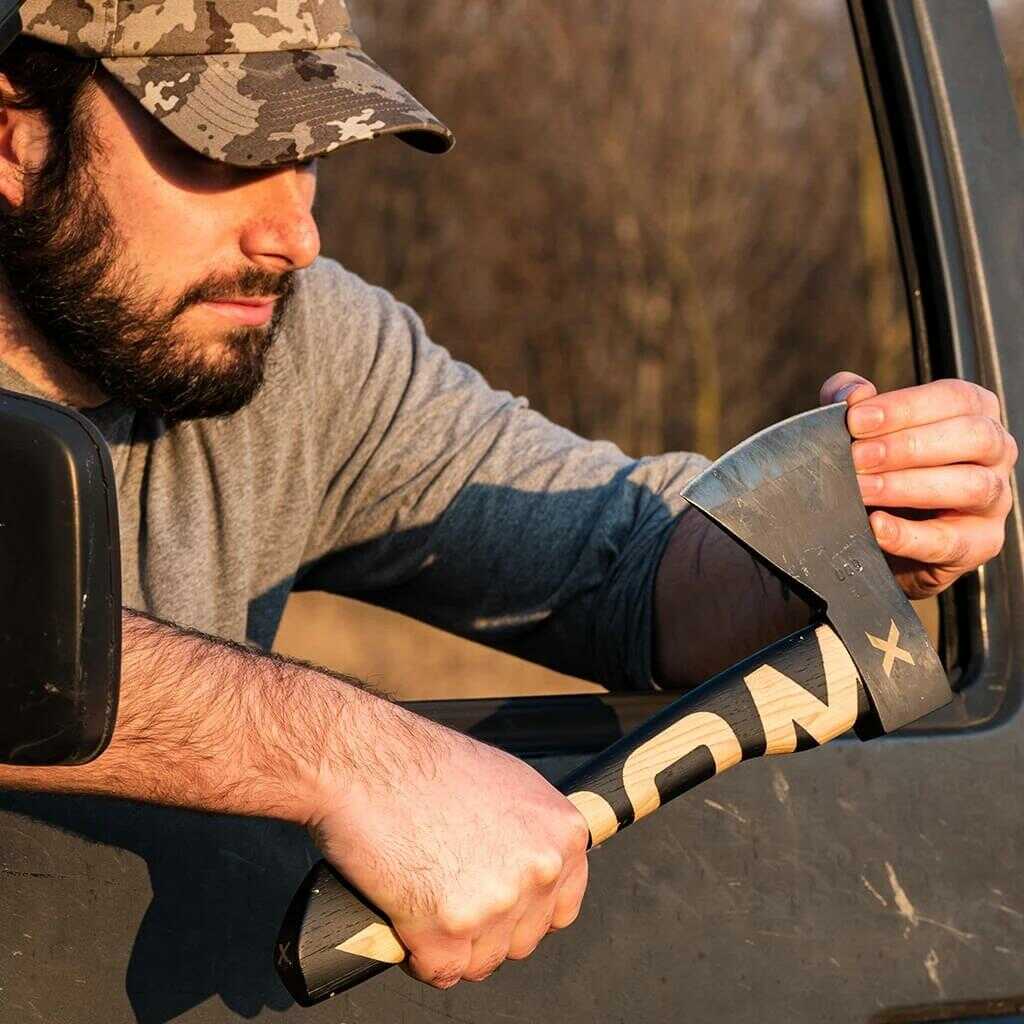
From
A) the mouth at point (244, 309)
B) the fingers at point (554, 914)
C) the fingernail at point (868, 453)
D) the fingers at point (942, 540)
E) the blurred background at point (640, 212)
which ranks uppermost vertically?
the fingernail at point (868, 453)

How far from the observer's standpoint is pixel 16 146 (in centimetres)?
194

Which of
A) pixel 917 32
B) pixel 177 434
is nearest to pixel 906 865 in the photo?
pixel 917 32

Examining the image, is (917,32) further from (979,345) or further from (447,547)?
(447,547)

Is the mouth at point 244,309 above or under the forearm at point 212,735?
above

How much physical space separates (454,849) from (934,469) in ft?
2.04

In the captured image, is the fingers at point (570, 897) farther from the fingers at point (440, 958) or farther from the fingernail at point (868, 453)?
the fingernail at point (868, 453)

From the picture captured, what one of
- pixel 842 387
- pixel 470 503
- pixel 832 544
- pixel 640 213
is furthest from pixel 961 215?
pixel 640 213

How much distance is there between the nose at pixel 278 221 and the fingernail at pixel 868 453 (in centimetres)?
73

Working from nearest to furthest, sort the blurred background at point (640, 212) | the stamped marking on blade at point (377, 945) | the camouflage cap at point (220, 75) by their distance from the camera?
1. the stamped marking on blade at point (377, 945)
2. the camouflage cap at point (220, 75)
3. the blurred background at point (640, 212)

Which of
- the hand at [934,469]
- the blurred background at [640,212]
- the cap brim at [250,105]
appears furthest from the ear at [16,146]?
the blurred background at [640,212]

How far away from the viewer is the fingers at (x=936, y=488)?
57.3 inches

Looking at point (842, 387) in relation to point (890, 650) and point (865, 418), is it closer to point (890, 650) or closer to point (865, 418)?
point (865, 418)

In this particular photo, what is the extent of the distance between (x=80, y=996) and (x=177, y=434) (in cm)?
97

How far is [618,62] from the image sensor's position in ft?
30.0
